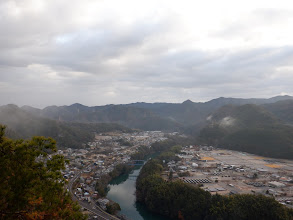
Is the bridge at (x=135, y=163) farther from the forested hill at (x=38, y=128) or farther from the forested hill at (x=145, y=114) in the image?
the forested hill at (x=145, y=114)

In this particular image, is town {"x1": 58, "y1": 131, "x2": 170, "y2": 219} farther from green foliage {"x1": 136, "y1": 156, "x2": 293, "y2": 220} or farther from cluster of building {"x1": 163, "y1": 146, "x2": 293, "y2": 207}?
cluster of building {"x1": 163, "y1": 146, "x2": 293, "y2": 207}

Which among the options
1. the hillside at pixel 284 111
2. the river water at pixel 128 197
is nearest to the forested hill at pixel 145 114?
the hillside at pixel 284 111

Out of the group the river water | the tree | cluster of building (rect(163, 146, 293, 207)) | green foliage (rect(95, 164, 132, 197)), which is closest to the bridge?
green foliage (rect(95, 164, 132, 197))

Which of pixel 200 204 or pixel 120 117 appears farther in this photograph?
pixel 120 117

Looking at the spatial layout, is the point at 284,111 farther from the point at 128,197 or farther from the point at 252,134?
the point at 128,197

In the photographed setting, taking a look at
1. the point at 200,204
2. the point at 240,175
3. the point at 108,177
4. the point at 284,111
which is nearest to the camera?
the point at 200,204

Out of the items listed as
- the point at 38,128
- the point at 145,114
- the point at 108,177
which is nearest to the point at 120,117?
the point at 145,114

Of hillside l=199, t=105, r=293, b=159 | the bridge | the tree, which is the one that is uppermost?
the tree
